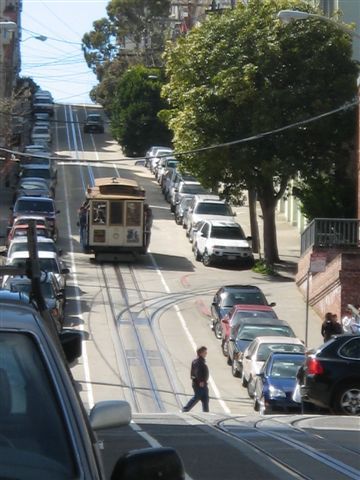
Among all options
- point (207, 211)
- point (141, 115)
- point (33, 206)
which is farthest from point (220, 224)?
point (141, 115)

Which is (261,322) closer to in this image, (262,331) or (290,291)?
(262,331)

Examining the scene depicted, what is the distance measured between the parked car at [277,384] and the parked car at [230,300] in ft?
26.9

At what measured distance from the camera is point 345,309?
32875 mm

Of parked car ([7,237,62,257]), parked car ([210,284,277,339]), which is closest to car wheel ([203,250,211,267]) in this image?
parked car ([7,237,62,257])

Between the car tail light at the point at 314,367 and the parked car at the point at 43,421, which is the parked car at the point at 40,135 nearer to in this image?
the car tail light at the point at 314,367

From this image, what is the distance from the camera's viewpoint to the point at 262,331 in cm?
2714

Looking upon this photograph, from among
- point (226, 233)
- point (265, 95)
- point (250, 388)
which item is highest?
point (265, 95)

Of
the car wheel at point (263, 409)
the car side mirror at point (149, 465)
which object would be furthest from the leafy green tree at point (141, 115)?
the car side mirror at point (149, 465)

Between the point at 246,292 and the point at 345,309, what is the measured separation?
287cm

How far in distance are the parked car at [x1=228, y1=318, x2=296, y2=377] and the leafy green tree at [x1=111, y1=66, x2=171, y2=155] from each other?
5041 cm

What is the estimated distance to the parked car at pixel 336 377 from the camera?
18.1 meters

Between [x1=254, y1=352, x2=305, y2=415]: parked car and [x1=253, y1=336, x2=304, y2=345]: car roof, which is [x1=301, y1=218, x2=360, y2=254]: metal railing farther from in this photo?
[x1=254, y1=352, x2=305, y2=415]: parked car

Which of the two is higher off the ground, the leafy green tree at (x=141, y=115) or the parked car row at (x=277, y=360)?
the leafy green tree at (x=141, y=115)

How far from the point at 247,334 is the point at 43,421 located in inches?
900
